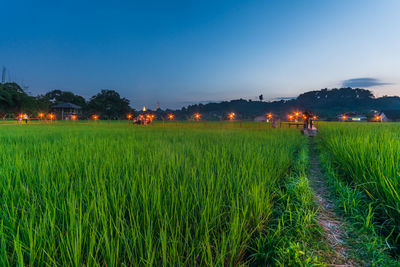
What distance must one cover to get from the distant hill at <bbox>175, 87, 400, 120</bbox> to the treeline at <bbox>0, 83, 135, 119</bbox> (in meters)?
33.1

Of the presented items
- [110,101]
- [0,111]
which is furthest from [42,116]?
[110,101]

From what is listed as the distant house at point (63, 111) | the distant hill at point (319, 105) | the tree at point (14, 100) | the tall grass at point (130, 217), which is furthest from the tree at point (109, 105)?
the tall grass at point (130, 217)

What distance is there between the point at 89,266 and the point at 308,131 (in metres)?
14.4

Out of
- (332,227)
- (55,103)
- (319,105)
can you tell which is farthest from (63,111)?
(319,105)

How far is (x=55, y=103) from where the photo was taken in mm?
50188

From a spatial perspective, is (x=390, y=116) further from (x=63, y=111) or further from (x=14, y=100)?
(x=14, y=100)

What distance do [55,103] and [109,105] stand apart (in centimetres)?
1359

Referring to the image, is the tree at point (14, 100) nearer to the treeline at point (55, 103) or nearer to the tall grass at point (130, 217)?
the treeline at point (55, 103)

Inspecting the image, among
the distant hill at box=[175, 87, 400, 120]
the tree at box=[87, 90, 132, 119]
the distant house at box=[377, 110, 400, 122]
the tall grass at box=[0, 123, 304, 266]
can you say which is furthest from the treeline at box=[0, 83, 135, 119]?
the distant house at box=[377, 110, 400, 122]

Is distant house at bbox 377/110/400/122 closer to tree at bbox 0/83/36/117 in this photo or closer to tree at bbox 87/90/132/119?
tree at bbox 87/90/132/119

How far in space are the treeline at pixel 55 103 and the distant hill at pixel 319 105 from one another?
33.1 meters

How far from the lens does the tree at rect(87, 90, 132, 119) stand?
51.4 metres

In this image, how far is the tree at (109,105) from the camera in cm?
5141

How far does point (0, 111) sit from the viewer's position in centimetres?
3178
